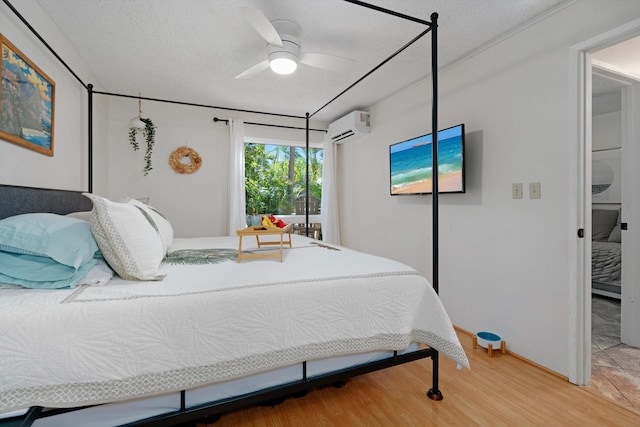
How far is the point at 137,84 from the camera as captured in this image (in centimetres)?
315

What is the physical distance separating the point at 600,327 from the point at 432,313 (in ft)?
7.57

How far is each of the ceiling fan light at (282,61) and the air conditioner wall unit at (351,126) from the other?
1727 mm

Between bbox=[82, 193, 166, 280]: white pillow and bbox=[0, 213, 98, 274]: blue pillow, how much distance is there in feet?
0.21

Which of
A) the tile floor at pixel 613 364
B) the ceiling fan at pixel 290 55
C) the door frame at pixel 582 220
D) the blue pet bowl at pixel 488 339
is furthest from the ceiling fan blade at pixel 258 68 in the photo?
the tile floor at pixel 613 364

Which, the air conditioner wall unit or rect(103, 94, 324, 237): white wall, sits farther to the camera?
the air conditioner wall unit

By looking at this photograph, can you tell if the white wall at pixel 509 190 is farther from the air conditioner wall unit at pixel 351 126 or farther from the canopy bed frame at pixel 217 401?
the canopy bed frame at pixel 217 401

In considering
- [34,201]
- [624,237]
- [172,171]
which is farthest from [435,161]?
[172,171]

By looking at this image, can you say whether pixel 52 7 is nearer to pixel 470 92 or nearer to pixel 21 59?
pixel 21 59

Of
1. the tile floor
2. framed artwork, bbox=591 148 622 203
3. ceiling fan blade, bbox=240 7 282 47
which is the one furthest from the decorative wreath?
framed artwork, bbox=591 148 622 203

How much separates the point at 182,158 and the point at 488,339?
3743 mm

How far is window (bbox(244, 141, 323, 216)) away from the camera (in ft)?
14.2

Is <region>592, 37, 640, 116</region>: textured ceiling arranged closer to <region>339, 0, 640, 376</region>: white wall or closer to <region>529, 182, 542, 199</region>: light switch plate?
<region>339, 0, 640, 376</region>: white wall

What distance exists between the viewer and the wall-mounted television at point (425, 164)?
98.4 inches

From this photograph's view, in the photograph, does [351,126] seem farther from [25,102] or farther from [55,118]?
[25,102]
